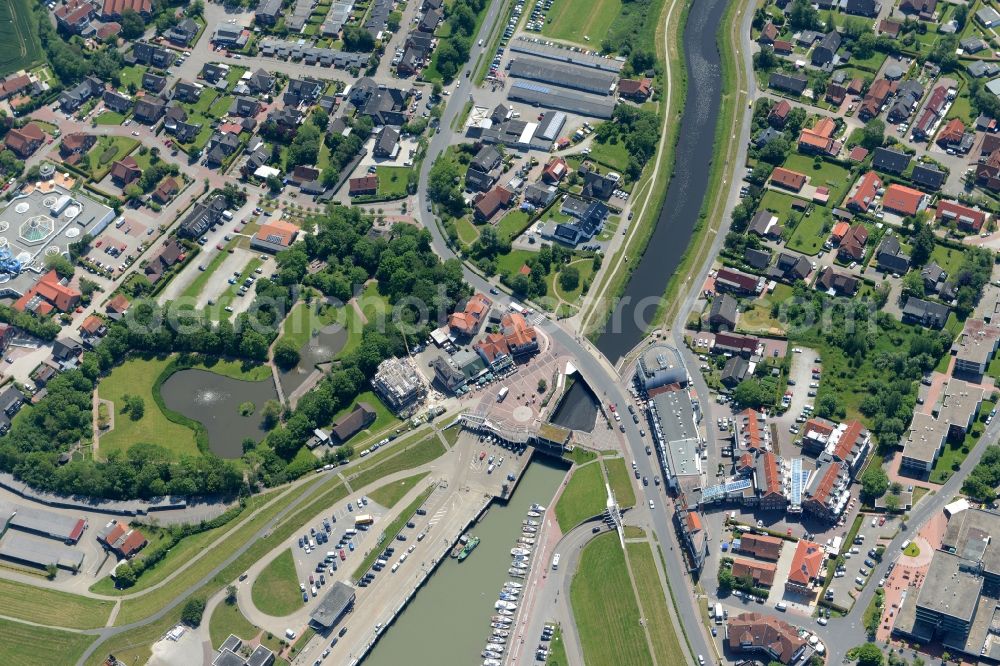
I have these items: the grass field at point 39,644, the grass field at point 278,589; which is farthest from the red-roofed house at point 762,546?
the grass field at point 39,644

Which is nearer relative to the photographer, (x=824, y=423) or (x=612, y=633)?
(x=612, y=633)

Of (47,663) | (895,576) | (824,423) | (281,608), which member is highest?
(824,423)

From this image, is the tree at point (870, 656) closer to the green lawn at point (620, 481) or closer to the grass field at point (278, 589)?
the green lawn at point (620, 481)

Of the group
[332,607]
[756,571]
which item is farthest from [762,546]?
[332,607]

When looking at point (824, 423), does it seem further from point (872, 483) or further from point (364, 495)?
point (364, 495)

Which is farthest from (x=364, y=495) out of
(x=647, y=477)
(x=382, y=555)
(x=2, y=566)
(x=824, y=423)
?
(x=824, y=423)

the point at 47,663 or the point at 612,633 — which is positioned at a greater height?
the point at 612,633
